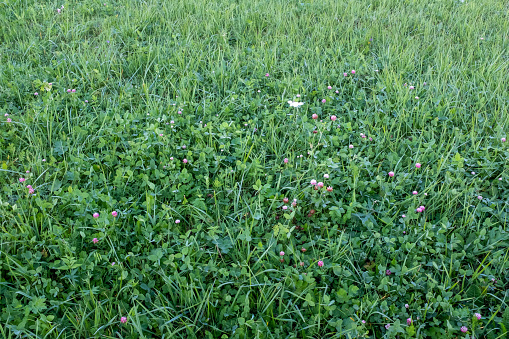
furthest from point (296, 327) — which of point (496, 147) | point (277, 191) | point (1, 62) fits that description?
point (1, 62)

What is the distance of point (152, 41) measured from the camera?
12.1ft

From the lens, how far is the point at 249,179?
2395 mm

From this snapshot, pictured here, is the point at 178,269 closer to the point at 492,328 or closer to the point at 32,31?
the point at 492,328

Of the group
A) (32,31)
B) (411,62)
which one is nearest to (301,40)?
(411,62)

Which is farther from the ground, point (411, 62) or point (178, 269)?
point (411, 62)

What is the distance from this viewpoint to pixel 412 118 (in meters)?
2.83

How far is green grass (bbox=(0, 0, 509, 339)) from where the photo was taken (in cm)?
172

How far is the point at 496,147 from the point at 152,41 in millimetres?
3052

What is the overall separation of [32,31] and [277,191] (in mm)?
3154

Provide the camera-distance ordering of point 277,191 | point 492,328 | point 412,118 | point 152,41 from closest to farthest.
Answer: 1. point 492,328
2. point 277,191
3. point 412,118
4. point 152,41

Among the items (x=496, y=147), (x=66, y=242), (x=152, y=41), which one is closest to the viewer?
(x=66, y=242)

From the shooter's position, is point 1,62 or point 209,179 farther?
point 1,62

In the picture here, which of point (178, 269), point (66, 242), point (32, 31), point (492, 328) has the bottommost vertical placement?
point (492, 328)

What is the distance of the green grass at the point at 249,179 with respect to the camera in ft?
5.65
